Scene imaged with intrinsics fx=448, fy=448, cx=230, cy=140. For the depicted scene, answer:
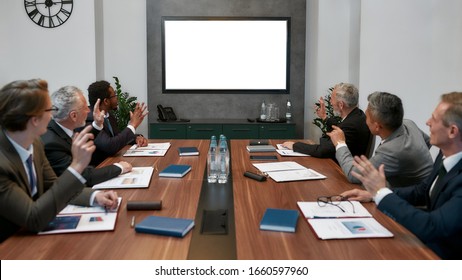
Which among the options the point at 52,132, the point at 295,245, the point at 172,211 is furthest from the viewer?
the point at 52,132

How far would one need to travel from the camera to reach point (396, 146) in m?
2.55

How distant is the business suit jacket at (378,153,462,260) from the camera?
1621 millimetres

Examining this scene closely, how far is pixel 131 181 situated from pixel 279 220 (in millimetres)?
1060

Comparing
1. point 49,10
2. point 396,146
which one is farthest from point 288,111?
point 396,146

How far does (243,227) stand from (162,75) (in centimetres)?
466

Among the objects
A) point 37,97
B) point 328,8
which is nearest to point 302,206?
point 37,97

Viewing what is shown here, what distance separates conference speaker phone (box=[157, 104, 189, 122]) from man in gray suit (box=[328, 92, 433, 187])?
3.71m

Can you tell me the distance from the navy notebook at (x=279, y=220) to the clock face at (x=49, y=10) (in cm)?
460

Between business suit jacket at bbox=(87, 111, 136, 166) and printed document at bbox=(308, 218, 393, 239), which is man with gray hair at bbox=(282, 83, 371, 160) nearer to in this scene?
business suit jacket at bbox=(87, 111, 136, 166)

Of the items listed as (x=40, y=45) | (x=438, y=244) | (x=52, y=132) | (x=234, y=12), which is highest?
(x=234, y=12)

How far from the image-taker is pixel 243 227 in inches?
72.8

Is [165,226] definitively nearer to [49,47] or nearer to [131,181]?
[131,181]

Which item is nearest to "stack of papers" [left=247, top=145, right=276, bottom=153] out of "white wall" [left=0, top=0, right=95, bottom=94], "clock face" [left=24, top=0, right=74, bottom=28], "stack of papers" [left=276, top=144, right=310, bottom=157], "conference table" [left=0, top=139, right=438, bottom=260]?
"stack of papers" [left=276, top=144, right=310, bottom=157]

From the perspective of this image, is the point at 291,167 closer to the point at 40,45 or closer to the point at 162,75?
the point at 162,75
